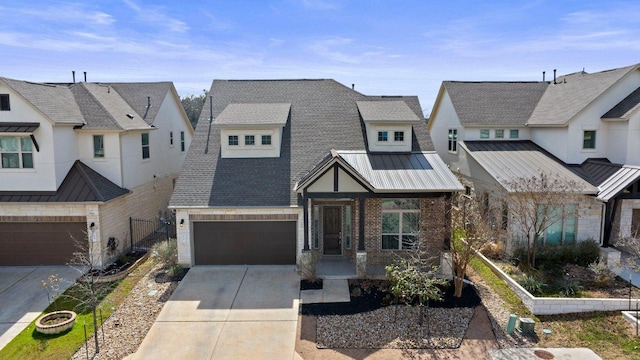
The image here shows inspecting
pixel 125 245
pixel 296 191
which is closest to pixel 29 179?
pixel 125 245

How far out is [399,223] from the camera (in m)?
17.2

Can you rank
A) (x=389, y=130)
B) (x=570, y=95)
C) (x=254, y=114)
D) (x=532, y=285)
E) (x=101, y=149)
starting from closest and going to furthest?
1. (x=532, y=285)
2. (x=389, y=130)
3. (x=101, y=149)
4. (x=254, y=114)
5. (x=570, y=95)

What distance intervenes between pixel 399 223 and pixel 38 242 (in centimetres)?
1486

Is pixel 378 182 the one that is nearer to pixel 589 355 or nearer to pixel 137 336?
pixel 589 355

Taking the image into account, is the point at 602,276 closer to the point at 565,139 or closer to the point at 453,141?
the point at 565,139

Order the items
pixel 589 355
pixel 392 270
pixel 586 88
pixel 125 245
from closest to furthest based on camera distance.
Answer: pixel 589 355 → pixel 392 270 → pixel 125 245 → pixel 586 88

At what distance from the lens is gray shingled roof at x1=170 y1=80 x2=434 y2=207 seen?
17500mm

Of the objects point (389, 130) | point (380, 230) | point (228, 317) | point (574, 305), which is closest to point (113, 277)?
point (228, 317)

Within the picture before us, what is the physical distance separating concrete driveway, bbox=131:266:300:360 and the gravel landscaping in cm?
33

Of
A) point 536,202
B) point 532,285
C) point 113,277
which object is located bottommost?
point 113,277

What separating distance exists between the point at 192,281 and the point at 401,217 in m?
8.40

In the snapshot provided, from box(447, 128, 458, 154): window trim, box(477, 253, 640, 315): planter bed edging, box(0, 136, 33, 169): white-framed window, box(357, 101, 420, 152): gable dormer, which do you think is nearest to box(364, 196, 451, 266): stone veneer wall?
box(357, 101, 420, 152): gable dormer

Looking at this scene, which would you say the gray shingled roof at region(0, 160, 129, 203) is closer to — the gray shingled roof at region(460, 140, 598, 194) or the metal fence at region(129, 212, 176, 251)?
the metal fence at region(129, 212, 176, 251)

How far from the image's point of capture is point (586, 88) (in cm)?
2152
